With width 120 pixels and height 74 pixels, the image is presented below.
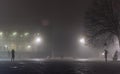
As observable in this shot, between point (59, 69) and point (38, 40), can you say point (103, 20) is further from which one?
point (38, 40)

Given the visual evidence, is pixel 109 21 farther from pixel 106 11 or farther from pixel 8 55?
pixel 8 55

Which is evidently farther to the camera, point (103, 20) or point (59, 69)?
point (103, 20)

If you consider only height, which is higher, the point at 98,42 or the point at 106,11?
the point at 106,11

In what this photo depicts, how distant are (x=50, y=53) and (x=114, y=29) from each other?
37.4 m

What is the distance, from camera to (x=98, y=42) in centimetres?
6062

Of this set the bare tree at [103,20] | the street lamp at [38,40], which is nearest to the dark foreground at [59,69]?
the bare tree at [103,20]

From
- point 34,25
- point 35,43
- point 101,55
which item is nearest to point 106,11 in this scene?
point 101,55

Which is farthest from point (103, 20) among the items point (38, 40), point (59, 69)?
point (38, 40)

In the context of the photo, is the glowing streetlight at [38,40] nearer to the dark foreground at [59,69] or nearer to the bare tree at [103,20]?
the bare tree at [103,20]

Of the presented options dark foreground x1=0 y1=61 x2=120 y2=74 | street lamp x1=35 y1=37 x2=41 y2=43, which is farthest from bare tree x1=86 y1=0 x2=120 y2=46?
street lamp x1=35 y1=37 x2=41 y2=43

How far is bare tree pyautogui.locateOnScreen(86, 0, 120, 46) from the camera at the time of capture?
2242 inches

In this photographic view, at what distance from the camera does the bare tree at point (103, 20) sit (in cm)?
5694

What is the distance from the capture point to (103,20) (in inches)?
2299

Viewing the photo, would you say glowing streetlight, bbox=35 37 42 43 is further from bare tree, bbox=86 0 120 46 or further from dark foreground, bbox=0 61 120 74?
dark foreground, bbox=0 61 120 74
